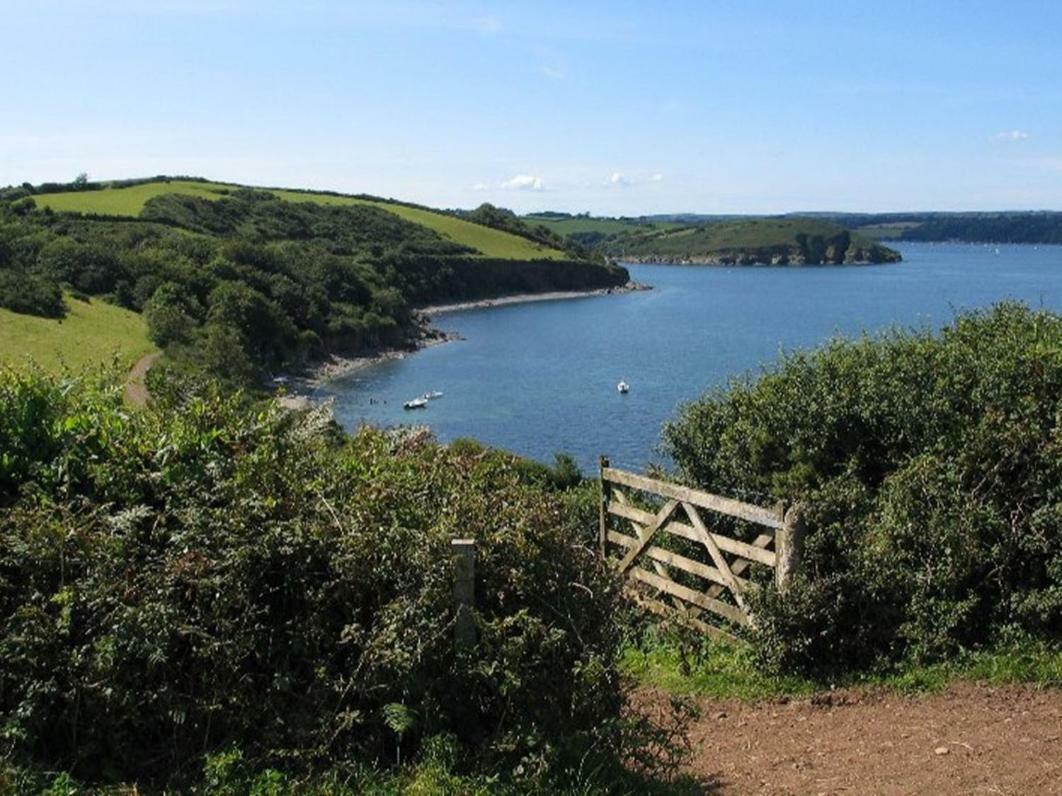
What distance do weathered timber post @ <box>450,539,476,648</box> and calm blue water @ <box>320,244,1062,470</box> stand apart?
1030 cm

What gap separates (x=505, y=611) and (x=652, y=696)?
3.26 metres

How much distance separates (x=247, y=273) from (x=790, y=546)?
352 ft

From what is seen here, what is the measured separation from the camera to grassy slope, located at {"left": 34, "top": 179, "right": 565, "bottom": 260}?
445ft

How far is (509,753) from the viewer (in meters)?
5.29

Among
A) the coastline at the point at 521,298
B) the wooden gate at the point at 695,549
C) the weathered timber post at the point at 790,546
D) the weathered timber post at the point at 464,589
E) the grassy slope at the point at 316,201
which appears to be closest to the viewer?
the weathered timber post at the point at 464,589

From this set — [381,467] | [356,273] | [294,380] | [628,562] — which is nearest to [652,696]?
[628,562]

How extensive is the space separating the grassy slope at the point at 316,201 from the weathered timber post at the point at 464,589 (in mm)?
140217

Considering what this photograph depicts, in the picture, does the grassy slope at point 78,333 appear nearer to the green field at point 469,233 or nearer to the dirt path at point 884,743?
the dirt path at point 884,743

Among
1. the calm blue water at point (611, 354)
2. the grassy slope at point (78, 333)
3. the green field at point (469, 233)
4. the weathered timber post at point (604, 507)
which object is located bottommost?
the calm blue water at point (611, 354)

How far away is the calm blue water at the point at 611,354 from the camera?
67.8 metres

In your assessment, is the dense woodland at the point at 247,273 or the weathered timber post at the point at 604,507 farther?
the dense woodland at the point at 247,273

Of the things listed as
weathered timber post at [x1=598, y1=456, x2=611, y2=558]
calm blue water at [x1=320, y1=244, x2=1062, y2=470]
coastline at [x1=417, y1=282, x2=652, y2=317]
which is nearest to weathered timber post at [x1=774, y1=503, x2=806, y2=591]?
weathered timber post at [x1=598, y1=456, x2=611, y2=558]

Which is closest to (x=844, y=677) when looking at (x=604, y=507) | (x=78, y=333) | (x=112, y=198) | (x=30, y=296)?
(x=604, y=507)

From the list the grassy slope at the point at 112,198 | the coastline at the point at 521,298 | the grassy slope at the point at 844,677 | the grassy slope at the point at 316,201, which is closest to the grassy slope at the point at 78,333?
the grassy slope at the point at 112,198
